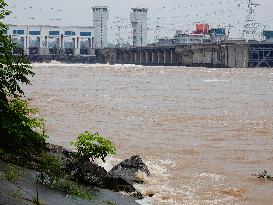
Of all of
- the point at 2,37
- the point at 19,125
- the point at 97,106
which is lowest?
the point at 97,106

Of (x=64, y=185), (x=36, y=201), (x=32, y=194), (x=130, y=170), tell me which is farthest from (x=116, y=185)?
(x=36, y=201)

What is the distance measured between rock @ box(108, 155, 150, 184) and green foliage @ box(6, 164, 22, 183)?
345 centimetres

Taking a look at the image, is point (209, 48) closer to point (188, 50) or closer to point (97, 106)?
point (188, 50)

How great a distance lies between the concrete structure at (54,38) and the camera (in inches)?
6698

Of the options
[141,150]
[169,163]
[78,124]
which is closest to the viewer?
[169,163]

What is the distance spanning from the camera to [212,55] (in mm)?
128625

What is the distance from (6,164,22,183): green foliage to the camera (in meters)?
6.90

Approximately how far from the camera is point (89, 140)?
27.6 ft

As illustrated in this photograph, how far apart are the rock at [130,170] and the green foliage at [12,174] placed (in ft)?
11.3

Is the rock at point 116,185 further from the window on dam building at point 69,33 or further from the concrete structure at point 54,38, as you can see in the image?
the window on dam building at point 69,33

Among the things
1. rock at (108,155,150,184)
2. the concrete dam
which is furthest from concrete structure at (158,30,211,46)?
rock at (108,155,150,184)

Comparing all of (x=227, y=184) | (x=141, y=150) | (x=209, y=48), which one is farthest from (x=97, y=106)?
(x=209, y=48)

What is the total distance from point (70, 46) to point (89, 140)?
593 feet

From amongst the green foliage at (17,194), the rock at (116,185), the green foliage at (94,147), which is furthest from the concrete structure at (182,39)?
the green foliage at (17,194)
